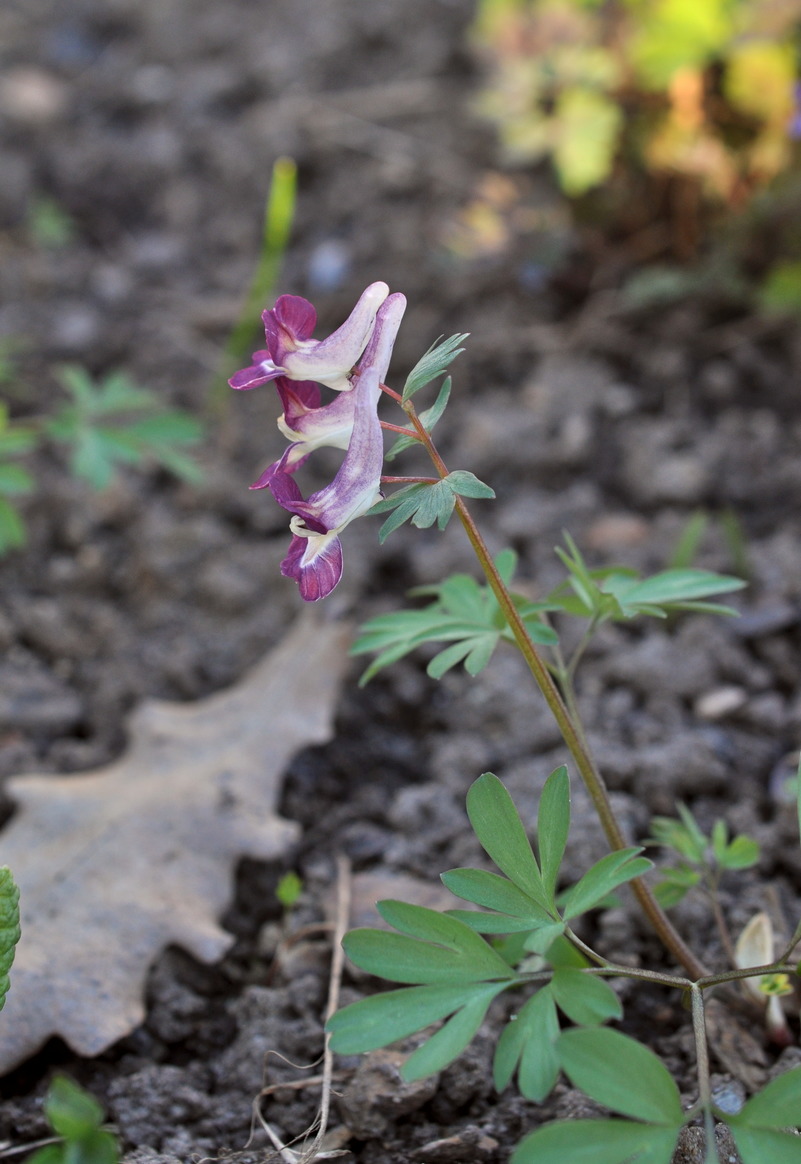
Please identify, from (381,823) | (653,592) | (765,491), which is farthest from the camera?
(765,491)

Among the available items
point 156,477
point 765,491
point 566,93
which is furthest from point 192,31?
point 765,491

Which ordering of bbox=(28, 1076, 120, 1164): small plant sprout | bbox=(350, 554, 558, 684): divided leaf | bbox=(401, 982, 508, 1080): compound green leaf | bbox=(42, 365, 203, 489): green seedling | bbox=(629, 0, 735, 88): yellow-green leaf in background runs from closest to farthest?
bbox=(28, 1076, 120, 1164): small plant sprout < bbox=(401, 982, 508, 1080): compound green leaf < bbox=(350, 554, 558, 684): divided leaf < bbox=(42, 365, 203, 489): green seedling < bbox=(629, 0, 735, 88): yellow-green leaf in background

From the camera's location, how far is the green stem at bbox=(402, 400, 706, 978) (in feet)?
4.01

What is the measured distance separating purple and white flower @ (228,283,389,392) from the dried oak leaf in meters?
0.98

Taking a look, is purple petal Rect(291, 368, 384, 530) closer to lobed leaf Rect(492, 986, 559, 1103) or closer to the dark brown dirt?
lobed leaf Rect(492, 986, 559, 1103)

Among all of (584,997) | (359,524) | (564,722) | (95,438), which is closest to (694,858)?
(564,722)

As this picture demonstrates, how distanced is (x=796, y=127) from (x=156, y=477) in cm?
213

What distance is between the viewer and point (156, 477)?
2.91 metres

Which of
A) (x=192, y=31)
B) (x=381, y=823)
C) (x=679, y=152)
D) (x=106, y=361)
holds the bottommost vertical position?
(x=381, y=823)

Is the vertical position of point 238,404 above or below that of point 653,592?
below

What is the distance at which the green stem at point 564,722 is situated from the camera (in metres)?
1.22

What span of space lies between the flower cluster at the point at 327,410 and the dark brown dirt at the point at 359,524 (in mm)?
762

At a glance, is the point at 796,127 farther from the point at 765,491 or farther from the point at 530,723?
the point at 530,723

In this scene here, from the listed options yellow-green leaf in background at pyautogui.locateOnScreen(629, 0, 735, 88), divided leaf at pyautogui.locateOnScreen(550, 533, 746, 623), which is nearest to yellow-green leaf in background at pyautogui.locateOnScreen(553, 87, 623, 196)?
yellow-green leaf in background at pyautogui.locateOnScreen(629, 0, 735, 88)
